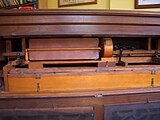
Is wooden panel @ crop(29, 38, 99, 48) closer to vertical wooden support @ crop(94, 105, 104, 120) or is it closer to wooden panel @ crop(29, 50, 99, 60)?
wooden panel @ crop(29, 50, 99, 60)

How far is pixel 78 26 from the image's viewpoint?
907 millimetres

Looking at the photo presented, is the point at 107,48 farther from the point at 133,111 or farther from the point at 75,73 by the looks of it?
the point at 133,111

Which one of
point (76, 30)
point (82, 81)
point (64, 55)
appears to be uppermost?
point (76, 30)

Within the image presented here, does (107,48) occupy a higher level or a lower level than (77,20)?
lower

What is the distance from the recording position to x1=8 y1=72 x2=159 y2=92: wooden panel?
2.85 feet

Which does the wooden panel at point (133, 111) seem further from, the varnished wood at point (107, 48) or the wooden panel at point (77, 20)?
the wooden panel at point (77, 20)

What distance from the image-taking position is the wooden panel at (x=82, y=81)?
2.85ft

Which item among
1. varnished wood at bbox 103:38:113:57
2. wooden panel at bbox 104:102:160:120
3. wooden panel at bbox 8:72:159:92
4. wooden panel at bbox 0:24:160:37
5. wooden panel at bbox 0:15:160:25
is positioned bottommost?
wooden panel at bbox 104:102:160:120

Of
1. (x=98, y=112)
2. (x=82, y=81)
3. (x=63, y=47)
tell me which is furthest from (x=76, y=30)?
(x=98, y=112)

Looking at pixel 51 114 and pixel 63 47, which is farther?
pixel 63 47

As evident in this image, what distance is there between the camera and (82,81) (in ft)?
2.94

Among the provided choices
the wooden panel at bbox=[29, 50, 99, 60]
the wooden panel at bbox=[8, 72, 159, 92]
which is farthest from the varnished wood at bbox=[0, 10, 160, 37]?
the wooden panel at bbox=[8, 72, 159, 92]

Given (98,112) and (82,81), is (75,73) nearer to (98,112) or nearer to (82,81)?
(82,81)

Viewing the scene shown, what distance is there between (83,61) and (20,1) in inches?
49.8
